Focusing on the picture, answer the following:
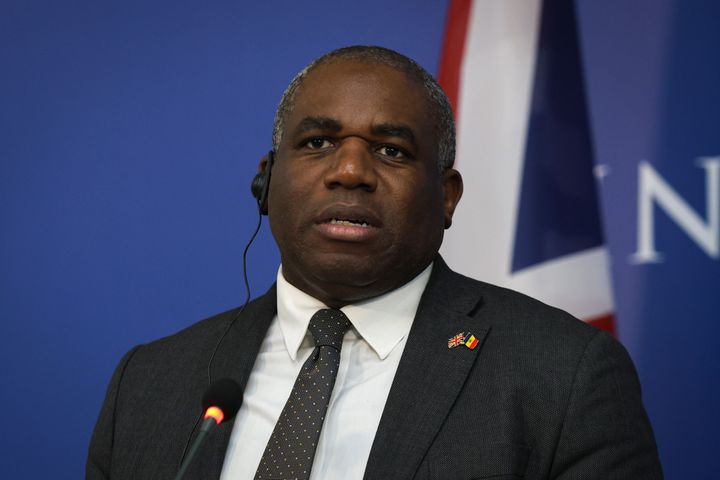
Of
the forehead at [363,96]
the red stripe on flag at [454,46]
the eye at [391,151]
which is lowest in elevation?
the eye at [391,151]

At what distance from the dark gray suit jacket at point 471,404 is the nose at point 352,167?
0.87ft

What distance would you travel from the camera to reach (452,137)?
1800 millimetres

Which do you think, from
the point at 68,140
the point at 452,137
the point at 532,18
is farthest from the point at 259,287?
the point at 532,18

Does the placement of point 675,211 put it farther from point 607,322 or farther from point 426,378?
point 426,378

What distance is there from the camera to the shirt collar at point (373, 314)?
167cm

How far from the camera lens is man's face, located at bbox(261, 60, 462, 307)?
5.30ft

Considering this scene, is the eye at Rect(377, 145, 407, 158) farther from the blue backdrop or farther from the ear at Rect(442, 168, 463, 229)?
the blue backdrop

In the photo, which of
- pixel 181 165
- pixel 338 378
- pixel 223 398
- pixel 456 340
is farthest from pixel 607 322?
pixel 223 398

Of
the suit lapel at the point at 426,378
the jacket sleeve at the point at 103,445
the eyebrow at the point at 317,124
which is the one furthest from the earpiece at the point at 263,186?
the jacket sleeve at the point at 103,445

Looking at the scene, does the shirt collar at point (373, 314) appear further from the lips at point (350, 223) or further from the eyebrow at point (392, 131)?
the eyebrow at point (392, 131)

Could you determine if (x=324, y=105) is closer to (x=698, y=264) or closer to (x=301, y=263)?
(x=301, y=263)

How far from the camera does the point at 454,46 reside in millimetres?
2492

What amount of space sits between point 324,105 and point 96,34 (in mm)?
1105

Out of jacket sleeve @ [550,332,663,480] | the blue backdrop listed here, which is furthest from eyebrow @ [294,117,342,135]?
the blue backdrop
